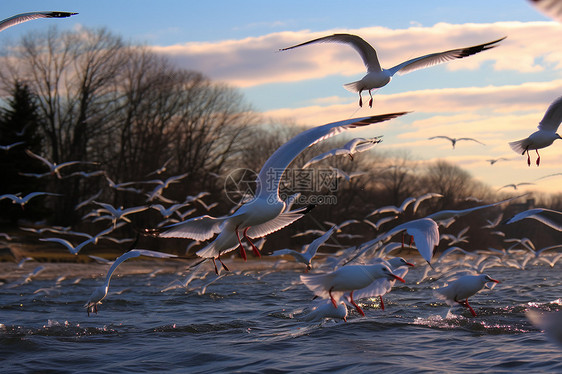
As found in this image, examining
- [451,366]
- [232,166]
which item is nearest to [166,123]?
[232,166]

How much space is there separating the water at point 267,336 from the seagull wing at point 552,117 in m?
2.85

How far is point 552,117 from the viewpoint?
32.7 feet

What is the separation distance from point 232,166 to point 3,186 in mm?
15771

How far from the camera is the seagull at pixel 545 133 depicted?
9820mm

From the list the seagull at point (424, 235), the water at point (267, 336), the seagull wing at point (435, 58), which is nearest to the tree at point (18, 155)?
the water at point (267, 336)

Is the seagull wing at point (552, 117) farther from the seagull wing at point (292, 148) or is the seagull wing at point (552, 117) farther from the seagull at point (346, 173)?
the seagull at point (346, 173)

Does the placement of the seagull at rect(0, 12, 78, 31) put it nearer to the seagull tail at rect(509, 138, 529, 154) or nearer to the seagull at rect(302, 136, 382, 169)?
the seagull at rect(302, 136, 382, 169)

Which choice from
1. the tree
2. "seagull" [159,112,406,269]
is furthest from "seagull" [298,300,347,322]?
the tree

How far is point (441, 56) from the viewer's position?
10078 millimetres

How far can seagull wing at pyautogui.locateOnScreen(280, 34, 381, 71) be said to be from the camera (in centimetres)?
1013

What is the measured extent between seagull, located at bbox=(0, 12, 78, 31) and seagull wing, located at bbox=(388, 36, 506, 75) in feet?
15.4

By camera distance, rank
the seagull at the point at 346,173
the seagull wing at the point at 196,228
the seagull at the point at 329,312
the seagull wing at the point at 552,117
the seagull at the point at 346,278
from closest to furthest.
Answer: the seagull wing at the point at 196,228 → the seagull at the point at 346,278 → the seagull at the point at 329,312 → the seagull wing at the point at 552,117 → the seagull at the point at 346,173

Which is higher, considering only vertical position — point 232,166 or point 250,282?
point 232,166

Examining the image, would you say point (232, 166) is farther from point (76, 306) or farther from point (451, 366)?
point (451, 366)
